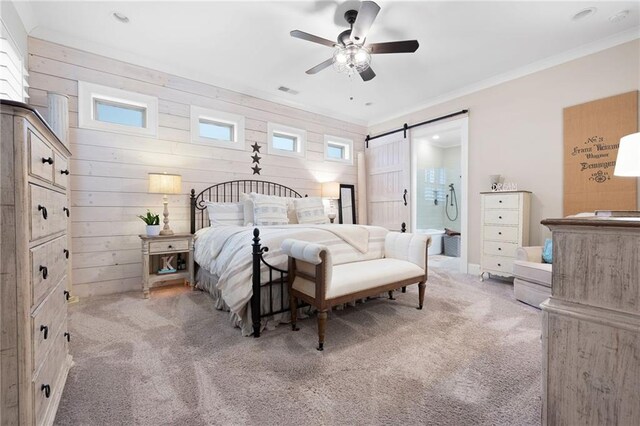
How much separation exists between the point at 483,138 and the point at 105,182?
509cm

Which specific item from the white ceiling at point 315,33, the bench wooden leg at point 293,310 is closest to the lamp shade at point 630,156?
the white ceiling at point 315,33

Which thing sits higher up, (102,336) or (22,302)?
(22,302)

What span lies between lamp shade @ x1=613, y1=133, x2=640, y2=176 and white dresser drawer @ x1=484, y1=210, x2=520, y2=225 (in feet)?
5.75

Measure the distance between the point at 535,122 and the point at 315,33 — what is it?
3006 mm

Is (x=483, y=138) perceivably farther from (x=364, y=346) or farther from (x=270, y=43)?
→ (x=364, y=346)

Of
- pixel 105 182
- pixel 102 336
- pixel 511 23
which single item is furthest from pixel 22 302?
pixel 511 23

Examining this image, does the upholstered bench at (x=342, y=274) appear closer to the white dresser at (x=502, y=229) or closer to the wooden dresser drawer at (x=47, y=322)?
the wooden dresser drawer at (x=47, y=322)

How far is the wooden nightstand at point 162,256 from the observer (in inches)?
119

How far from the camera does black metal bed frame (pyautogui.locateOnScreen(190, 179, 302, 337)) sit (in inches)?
82.3

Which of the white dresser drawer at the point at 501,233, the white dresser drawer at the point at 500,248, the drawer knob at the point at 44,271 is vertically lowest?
the white dresser drawer at the point at 500,248

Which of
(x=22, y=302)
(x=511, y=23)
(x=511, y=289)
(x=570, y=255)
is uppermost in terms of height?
(x=511, y=23)

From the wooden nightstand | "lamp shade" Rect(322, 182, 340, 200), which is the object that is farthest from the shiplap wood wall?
"lamp shade" Rect(322, 182, 340, 200)

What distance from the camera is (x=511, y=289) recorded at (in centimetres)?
330

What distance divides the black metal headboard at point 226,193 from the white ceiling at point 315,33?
58.2 inches
